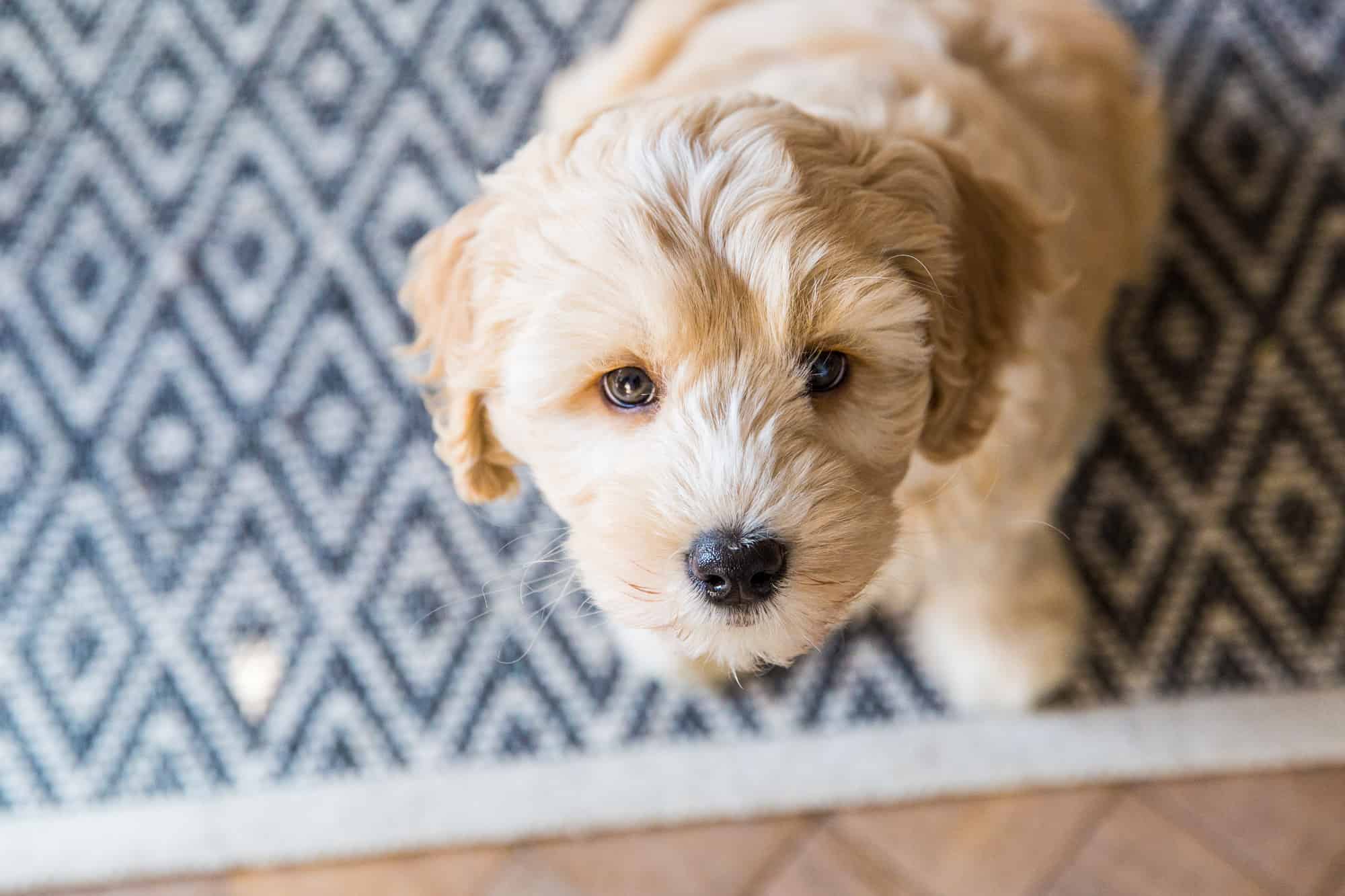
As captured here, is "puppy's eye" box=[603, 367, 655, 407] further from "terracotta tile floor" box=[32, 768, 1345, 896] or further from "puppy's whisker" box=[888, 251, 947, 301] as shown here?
"terracotta tile floor" box=[32, 768, 1345, 896]

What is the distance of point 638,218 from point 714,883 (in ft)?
3.41

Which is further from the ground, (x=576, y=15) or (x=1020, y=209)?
(x=576, y=15)

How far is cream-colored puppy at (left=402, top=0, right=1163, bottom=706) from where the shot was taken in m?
0.91

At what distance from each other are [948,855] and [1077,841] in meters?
0.18

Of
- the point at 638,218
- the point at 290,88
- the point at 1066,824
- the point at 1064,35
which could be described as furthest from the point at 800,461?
the point at 290,88

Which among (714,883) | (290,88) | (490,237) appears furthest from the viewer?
(290,88)

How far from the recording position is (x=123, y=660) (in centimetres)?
167

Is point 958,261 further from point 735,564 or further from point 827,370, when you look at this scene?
point 735,564

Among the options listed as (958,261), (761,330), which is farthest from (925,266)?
(761,330)

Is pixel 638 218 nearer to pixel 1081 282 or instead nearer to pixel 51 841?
pixel 1081 282

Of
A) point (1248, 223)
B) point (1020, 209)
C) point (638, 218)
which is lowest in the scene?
point (1248, 223)

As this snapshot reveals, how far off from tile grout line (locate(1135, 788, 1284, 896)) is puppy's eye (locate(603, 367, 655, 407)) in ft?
3.44

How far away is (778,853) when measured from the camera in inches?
61.9

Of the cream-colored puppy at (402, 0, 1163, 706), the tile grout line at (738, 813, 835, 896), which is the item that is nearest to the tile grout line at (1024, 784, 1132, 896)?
the tile grout line at (738, 813, 835, 896)
